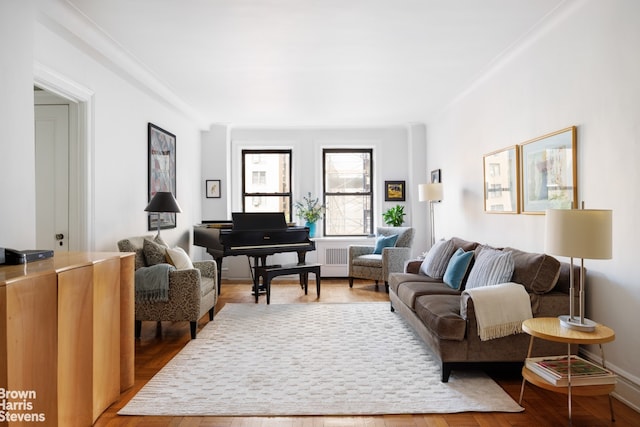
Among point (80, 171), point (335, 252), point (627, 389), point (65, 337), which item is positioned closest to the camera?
point (65, 337)

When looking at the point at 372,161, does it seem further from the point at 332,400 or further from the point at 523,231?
the point at 332,400

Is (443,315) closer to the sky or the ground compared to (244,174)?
closer to the ground

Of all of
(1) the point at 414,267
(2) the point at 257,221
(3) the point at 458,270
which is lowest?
(1) the point at 414,267

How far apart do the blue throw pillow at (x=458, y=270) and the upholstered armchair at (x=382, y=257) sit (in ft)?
6.45

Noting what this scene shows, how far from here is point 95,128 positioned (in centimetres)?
377

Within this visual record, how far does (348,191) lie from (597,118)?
4970mm

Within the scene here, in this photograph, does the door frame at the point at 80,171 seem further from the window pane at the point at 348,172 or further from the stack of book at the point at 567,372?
the window pane at the point at 348,172

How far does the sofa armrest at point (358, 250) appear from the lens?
252 inches

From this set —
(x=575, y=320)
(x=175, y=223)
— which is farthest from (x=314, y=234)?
(x=575, y=320)

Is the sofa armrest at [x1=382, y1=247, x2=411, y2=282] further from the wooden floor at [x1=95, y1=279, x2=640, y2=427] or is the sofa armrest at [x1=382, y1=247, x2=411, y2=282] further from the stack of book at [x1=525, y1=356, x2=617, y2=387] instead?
the stack of book at [x1=525, y1=356, x2=617, y2=387]

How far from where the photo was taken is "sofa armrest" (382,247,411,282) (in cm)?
597

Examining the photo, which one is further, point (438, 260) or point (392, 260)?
point (392, 260)

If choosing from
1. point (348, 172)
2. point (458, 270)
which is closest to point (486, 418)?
point (458, 270)

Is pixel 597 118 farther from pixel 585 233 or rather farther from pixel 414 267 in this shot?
pixel 414 267
